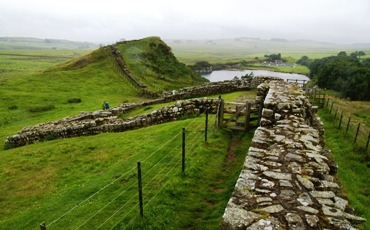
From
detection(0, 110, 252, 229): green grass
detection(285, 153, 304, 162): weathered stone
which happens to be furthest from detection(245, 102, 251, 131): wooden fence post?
detection(285, 153, 304, 162): weathered stone

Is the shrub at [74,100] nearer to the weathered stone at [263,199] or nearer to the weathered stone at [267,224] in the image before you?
the weathered stone at [263,199]

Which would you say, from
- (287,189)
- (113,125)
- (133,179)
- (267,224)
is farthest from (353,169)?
(113,125)

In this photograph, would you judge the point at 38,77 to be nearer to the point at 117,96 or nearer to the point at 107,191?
the point at 117,96

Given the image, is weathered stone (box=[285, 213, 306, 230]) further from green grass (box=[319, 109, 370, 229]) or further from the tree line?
the tree line

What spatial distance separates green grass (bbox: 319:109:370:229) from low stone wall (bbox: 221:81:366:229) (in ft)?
11.1

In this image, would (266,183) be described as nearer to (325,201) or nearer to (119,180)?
(325,201)

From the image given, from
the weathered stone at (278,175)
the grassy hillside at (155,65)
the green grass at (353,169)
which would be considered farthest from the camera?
the grassy hillside at (155,65)

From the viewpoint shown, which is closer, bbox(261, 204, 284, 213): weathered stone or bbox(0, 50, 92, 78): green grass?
bbox(261, 204, 284, 213): weathered stone

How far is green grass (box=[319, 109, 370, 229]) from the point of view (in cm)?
1078

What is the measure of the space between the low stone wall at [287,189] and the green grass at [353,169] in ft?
11.1

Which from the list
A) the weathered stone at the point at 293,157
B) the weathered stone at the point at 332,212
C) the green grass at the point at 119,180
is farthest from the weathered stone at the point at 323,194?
the green grass at the point at 119,180

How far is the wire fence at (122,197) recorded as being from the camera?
28.6ft

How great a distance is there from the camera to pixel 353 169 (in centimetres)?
1495

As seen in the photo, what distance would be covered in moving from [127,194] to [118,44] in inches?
2476
